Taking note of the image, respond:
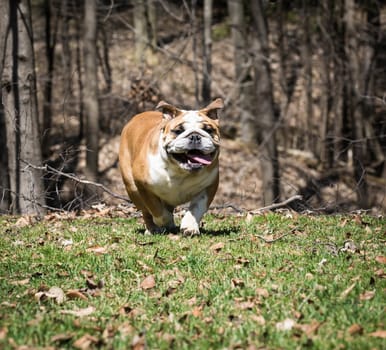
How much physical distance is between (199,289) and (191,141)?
7.24 feet

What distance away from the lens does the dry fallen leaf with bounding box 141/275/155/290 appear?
19.7 feet

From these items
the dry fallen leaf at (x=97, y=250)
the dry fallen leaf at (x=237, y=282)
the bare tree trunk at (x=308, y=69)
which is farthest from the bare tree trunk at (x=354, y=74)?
the dry fallen leaf at (x=237, y=282)

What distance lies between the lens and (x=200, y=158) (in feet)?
25.7

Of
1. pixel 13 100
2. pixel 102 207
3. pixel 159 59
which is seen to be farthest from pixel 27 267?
pixel 159 59

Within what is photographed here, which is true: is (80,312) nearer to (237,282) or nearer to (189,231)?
(237,282)

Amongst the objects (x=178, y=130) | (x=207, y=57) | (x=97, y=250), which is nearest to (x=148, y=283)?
(x=97, y=250)

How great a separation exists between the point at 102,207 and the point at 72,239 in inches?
151

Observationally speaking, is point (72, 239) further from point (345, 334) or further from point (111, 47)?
point (111, 47)

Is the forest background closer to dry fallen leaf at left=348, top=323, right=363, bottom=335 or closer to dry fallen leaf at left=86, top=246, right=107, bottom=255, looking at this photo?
dry fallen leaf at left=86, top=246, right=107, bottom=255

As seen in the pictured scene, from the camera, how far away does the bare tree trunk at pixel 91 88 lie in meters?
20.0

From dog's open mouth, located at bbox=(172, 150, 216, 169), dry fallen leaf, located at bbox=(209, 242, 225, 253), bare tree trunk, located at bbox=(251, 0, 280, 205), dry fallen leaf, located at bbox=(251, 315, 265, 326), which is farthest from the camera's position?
bare tree trunk, located at bbox=(251, 0, 280, 205)

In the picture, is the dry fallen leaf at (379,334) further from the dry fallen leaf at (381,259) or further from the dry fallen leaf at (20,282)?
the dry fallen leaf at (20,282)

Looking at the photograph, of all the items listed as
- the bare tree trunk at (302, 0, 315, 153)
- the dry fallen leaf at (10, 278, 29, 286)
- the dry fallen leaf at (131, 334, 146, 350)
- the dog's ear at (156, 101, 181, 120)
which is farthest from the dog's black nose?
the bare tree trunk at (302, 0, 315, 153)

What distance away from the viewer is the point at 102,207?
1230 centimetres
